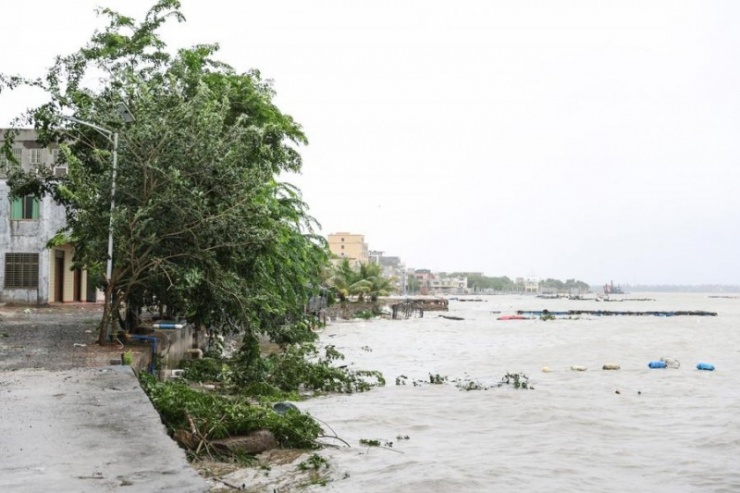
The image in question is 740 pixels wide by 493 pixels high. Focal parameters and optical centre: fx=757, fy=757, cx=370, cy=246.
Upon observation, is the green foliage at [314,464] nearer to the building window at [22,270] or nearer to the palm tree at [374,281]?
the building window at [22,270]

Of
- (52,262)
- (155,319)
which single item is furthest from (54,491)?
(52,262)

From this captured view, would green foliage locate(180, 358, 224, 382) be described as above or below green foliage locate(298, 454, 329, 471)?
above

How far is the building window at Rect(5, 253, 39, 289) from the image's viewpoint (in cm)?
3219

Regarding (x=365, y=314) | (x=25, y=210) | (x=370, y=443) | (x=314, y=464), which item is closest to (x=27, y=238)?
(x=25, y=210)

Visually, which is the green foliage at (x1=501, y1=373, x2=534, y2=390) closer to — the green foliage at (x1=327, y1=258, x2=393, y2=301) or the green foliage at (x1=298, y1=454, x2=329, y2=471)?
the green foliage at (x1=298, y1=454, x2=329, y2=471)

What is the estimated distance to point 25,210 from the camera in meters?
32.3

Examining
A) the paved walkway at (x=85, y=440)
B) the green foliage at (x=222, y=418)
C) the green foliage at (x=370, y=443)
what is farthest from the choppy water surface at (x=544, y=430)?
the paved walkway at (x=85, y=440)

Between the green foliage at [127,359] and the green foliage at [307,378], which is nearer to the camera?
the green foliage at [127,359]

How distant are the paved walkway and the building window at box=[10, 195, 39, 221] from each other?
23151mm

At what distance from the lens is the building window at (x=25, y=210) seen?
32.2m

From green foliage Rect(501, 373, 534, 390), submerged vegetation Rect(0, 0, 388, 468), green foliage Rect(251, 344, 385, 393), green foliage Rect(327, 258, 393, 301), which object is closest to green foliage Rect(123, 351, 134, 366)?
submerged vegetation Rect(0, 0, 388, 468)

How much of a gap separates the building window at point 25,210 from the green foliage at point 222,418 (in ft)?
79.0

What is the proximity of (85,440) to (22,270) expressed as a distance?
27.8 meters

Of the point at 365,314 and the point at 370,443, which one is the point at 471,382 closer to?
the point at 370,443
